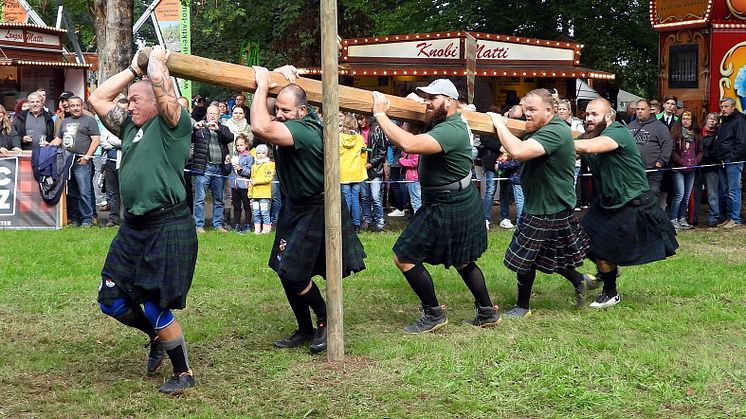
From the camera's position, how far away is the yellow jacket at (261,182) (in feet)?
35.8

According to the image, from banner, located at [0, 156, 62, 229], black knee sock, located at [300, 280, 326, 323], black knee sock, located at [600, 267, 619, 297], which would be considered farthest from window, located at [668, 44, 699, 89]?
black knee sock, located at [300, 280, 326, 323]

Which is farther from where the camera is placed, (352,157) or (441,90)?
(352,157)

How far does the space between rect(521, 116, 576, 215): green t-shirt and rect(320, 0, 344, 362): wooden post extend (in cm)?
155

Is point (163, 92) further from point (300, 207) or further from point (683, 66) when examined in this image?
point (683, 66)

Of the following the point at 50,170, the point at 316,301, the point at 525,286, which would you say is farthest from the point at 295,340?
the point at 50,170

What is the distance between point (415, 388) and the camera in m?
5.14

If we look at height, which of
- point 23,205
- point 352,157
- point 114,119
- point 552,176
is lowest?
point 23,205

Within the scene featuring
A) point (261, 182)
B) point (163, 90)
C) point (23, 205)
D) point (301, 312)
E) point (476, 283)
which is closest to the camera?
point (163, 90)

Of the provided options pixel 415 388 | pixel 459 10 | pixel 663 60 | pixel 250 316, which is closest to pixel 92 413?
pixel 415 388

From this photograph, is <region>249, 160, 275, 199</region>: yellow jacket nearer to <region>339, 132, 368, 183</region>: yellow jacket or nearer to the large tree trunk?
<region>339, 132, 368, 183</region>: yellow jacket

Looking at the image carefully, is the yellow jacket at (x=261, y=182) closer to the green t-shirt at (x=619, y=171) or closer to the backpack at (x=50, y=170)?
the backpack at (x=50, y=170)

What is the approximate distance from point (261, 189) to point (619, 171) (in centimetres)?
489

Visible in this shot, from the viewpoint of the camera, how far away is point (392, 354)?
5.76 meters

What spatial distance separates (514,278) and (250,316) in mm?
2429
